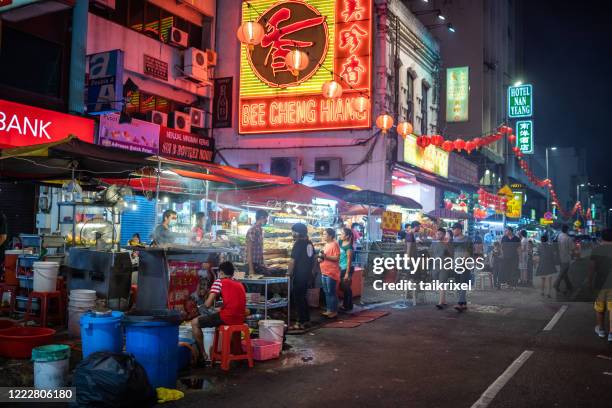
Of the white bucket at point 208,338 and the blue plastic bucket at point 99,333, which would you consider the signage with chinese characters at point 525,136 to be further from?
the blue plastic bucket at point 99,333

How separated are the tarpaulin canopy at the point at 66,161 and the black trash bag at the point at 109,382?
4.69m

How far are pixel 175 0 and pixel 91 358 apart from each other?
64.1 ft

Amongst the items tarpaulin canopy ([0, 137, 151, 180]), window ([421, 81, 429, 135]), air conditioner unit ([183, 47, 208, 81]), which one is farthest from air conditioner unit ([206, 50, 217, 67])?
tarpaulin canopy ([0, 137, 151, 180])

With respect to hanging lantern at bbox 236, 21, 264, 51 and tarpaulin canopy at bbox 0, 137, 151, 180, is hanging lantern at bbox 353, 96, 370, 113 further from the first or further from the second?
tarpaulin canopy at bbox 0, 137, 151, 180

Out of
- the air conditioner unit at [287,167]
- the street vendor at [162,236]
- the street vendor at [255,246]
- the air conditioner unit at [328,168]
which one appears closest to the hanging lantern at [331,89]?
the air conditioner unit at [328,168]

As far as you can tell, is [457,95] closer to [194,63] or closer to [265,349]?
[194,63]

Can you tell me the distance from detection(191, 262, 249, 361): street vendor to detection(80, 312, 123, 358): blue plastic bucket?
1316mm

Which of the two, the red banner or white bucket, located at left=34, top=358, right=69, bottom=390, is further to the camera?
the red banner

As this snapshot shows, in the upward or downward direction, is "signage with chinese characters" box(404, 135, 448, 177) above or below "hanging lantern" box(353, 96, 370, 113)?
below

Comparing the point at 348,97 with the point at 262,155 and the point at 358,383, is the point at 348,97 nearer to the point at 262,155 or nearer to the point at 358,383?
the point at 262,155

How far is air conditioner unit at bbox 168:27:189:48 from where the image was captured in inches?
838

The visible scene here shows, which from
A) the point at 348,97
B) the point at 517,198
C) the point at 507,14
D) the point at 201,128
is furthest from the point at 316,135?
the point at 507,14

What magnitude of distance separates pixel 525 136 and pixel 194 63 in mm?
29827

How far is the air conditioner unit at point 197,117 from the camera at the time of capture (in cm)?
2303
